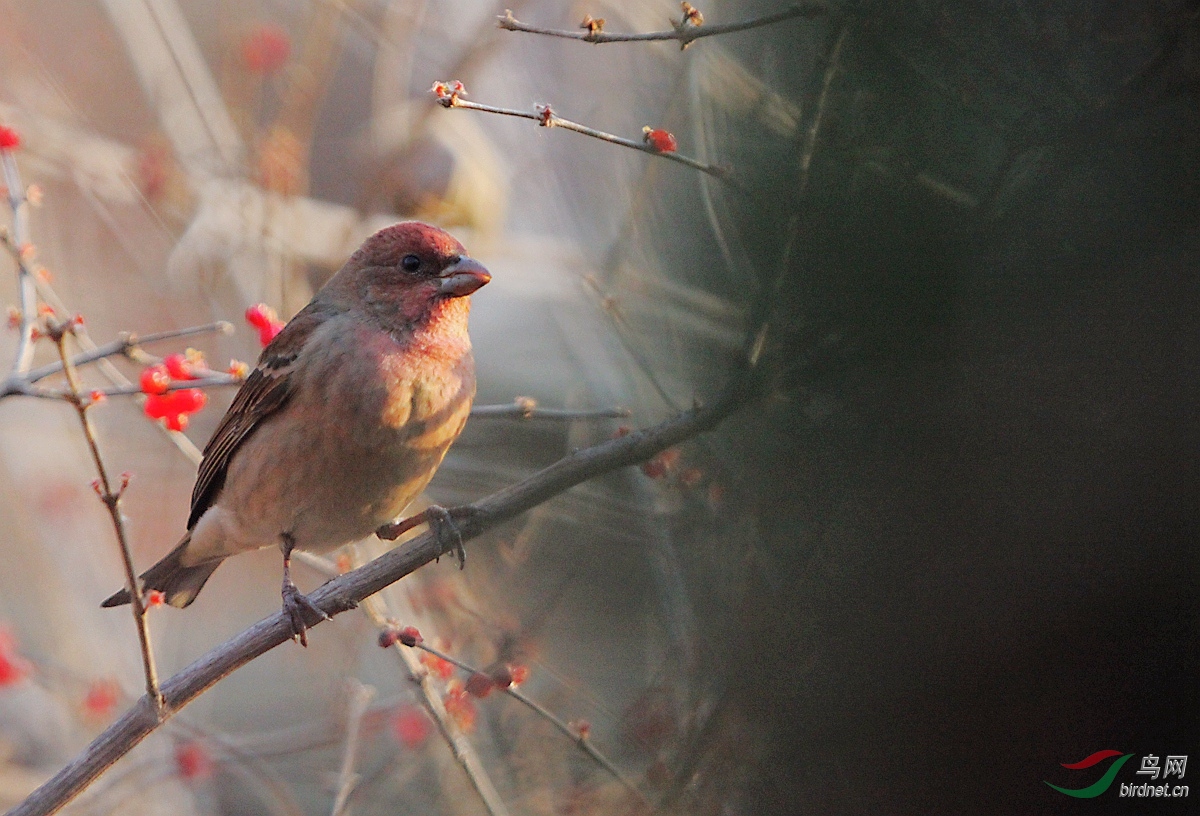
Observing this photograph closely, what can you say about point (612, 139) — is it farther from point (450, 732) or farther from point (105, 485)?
point (450, 732)

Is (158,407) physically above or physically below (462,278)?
below

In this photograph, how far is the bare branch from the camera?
1507 mm

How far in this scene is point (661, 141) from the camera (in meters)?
1.64

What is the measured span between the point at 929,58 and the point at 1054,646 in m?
0.69

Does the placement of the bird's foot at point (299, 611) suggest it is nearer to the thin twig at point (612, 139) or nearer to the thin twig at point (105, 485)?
the thin twig at point (105, 485)

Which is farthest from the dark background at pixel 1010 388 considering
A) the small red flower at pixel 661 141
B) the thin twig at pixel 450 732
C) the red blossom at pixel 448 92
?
the thin twig at pixel 450 732

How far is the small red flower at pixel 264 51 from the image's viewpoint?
491 cm

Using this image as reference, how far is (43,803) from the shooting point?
2.33 m

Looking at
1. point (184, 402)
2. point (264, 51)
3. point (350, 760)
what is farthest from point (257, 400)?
point (264, 51)

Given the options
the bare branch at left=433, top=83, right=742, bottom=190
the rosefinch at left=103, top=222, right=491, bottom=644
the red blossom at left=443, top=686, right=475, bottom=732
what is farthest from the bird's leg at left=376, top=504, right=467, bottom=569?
the bare branch at left=433, top=83, right=742, bottom=190

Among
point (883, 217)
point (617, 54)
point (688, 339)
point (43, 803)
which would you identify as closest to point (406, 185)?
point (617, 54)

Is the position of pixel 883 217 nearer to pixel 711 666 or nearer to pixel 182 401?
pixel 711 666

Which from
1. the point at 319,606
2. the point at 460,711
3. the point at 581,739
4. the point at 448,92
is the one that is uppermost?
the point at 448,92

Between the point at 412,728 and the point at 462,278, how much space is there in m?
1.59
